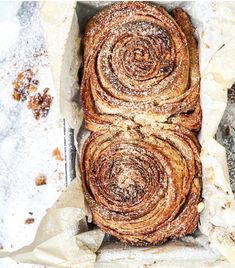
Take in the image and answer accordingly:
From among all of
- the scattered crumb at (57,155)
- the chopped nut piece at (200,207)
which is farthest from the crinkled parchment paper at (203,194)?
the scattered crumb at (57,155)

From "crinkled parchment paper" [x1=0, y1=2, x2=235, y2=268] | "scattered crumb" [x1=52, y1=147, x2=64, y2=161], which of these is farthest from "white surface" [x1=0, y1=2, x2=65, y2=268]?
"crinkled parchment paper" [x1=0, y1=2, x2=235, y2=268]

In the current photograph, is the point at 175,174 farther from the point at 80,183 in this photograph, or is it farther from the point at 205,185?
the point at 80,183

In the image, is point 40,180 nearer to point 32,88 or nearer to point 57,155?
point 57,155

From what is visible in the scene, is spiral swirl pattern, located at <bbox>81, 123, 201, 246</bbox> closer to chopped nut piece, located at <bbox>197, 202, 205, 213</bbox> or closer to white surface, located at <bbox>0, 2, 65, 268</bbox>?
chopped nut piece, located at <bbox>197, 202, 205, 213</bbox>

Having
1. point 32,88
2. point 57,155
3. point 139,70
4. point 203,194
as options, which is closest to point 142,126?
point 139,70

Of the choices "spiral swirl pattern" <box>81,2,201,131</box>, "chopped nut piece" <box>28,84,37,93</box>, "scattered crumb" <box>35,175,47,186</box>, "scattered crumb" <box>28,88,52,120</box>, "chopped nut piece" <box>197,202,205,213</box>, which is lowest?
"scattered crumb" <box>35,175,47,186</box>

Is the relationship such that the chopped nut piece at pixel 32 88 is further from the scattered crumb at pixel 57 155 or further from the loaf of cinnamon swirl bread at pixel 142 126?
the loaf of cinnamon swirl bread at pixel 142 126

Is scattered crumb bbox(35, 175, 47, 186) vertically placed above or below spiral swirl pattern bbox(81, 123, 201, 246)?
below
